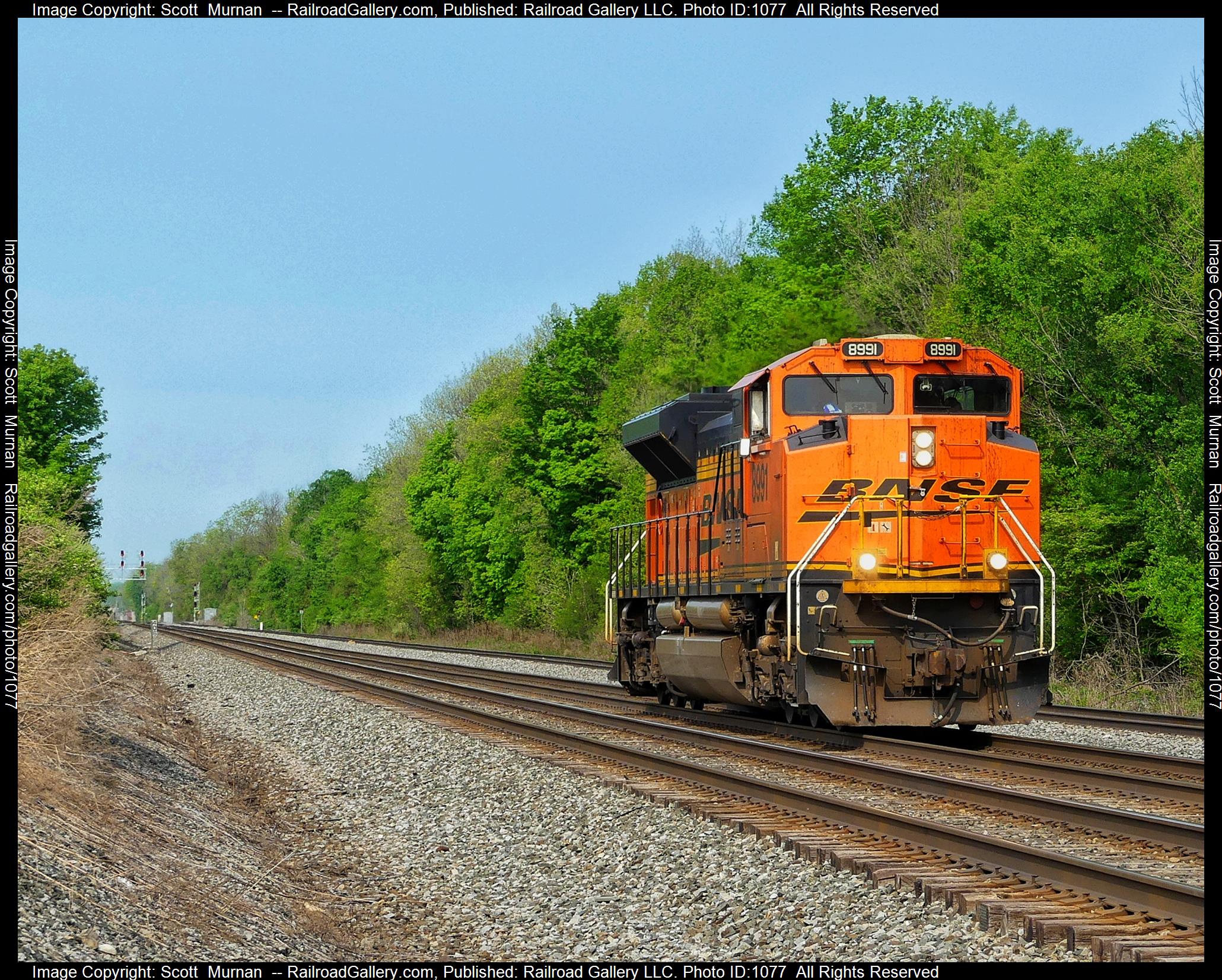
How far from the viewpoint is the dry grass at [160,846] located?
6.88 m

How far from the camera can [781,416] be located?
13.9 m

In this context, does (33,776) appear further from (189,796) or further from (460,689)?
(460,689)

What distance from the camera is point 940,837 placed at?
817 centimetres

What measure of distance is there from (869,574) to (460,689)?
10783mm

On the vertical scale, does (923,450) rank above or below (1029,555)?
above

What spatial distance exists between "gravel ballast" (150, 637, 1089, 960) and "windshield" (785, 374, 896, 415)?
4786mm

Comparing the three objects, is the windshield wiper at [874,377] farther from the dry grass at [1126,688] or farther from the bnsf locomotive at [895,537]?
the dry grass at [1126,688]

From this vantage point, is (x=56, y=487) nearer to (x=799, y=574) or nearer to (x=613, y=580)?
(x=613, y=580)

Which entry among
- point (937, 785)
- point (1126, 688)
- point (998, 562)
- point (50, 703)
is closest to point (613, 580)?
point (998, 562)

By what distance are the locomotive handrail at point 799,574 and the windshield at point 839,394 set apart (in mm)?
1143

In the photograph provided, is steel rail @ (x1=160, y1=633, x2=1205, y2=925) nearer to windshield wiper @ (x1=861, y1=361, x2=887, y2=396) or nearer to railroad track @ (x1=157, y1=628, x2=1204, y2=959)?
railroad track @ (x1=157, y1=628, x2=1204, y2=959)

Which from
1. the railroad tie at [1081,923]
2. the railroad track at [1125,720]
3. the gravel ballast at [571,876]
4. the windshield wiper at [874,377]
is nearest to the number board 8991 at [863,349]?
the windshield wiper at [874,377]

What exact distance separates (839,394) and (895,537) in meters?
1.76

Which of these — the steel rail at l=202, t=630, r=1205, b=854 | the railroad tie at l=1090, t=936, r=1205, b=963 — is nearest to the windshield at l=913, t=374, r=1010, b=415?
the steel rail at l=202, t=630, r=1205, b=854
